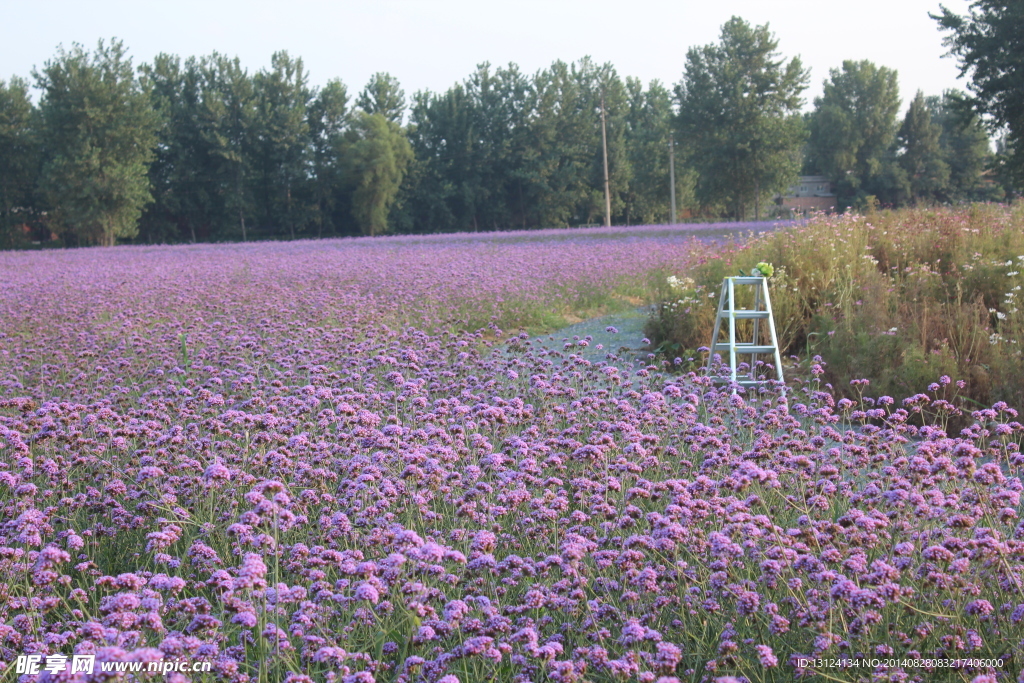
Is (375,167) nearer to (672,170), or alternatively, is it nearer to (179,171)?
A: (179,171)

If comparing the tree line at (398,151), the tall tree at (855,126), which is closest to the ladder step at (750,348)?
the tree line at (398,151)

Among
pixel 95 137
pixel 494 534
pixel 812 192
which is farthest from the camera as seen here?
pixel 812 192

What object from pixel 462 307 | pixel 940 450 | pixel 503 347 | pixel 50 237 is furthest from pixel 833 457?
pixel 50 237

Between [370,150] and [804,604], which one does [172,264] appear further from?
[370,150]

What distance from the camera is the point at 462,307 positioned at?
9.79 meters

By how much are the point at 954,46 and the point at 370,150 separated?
3379 cm

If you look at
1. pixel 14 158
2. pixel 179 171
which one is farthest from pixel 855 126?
pixel 14 158

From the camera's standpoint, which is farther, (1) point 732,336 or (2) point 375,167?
(2) point 375,167

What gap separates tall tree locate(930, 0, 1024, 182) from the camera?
23.4 meters

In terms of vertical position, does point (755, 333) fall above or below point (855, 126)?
below

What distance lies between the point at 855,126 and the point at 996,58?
49.8 metres

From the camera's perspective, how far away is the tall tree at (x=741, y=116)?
44.7m

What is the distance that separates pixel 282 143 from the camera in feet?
172

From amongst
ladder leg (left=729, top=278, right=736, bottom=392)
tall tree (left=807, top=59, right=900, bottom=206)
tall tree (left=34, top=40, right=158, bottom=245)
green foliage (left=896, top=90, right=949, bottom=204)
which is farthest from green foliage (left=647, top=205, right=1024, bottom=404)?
tall tree (left=807, top=59, right=900, bottom=206)
